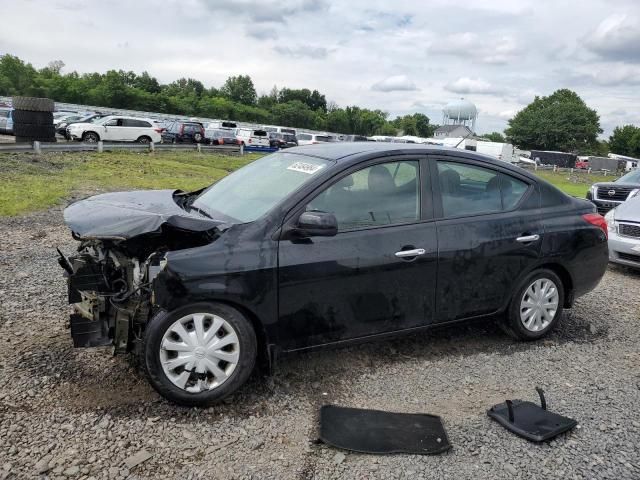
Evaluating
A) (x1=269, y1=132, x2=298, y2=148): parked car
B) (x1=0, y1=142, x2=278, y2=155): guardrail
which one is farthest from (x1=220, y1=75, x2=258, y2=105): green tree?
(x1=0, y1=142, x2=278, y2=155): guardrail

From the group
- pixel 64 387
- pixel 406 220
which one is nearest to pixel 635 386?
pixel 406 220

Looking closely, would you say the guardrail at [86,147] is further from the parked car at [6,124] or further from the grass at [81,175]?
the parked car at [6,124]

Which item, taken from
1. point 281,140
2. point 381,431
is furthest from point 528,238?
point 281,140

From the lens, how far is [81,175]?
Result: 52.0 ft

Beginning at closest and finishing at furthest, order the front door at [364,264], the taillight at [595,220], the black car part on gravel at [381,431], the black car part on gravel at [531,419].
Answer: the black car part on gravel at [381,431] → the black car part on gravel at [531,419] → the front door at [364,264] → the taillight at [595,220]

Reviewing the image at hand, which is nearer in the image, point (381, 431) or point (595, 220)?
point (381, 431)

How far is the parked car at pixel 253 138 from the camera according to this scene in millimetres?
36719

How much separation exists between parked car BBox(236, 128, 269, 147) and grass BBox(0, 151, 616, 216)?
41.0 feet

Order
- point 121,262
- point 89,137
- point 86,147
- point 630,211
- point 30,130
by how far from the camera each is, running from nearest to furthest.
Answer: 1. point 121,262
2. point 630,211
3. point 30,130
4. point 86,147
5. point 89,137

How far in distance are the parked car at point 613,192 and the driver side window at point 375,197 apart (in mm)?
9766

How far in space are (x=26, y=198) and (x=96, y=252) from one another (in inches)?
334

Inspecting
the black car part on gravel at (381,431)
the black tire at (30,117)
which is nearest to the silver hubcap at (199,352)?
the black car part on gravel at (381,431)

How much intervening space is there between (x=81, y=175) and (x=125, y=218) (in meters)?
13.6

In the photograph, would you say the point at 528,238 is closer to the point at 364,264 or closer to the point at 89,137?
the point at 364,264
